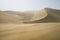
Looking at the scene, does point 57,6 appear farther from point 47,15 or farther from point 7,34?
point 7,34

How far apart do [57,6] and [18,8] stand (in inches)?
20.5

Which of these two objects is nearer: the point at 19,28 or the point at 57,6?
the point at 19,28

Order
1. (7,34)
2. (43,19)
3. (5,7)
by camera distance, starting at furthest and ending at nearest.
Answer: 1. (5,7)
2. (43,19)
3. (7,34)

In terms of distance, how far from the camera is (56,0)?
4.24 ft

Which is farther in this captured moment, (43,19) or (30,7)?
(30,7)

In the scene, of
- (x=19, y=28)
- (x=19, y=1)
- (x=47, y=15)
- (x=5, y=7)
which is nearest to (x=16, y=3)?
(x=19, y=1)

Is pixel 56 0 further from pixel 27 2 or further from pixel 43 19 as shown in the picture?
pixel 43 19

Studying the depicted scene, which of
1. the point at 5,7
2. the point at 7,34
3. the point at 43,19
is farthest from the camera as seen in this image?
the point at 5,7

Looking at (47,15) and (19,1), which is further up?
(19,1)

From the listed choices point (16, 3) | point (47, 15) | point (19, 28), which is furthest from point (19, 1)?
point (19, 28)

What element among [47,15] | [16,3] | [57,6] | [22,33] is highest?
[16,3]

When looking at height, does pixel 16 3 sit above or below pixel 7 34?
above

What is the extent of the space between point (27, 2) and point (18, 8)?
0.14 metres

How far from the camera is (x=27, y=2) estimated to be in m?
1.27
